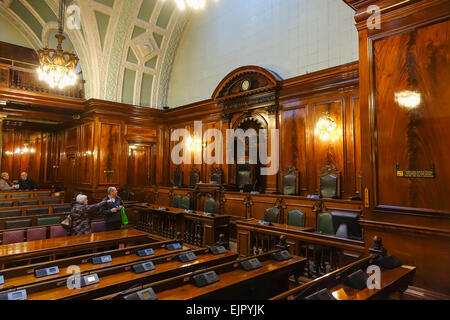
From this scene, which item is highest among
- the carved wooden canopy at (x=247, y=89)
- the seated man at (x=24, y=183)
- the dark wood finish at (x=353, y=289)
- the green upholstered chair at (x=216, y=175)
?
the carved wooden canopy at (x=247, y=89)

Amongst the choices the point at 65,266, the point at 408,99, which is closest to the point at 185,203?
the point at 65,266

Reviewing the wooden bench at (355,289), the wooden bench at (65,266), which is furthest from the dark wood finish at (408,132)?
the wooden bench at (65,266)

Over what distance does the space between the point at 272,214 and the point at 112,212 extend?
114 inches

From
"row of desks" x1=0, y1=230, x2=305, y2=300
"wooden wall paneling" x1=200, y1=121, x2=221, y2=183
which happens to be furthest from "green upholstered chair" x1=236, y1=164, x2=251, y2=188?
"row of desks" x1=0, y1=230, x2=305, y2=300

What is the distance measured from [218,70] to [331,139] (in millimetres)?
4599

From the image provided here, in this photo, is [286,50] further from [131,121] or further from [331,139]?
[131,121]

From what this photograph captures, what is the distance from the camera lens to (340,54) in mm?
6574

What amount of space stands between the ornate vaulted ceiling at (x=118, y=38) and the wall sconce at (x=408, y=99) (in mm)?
8914

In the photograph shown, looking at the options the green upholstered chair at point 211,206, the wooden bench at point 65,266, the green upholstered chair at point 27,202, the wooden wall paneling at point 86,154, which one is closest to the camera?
the wooden bench at point 65,266

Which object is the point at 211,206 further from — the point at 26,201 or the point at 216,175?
the point at 26,201

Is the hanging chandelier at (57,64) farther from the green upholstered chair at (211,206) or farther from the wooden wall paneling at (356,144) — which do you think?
the wooden wall paneling at (356,144)

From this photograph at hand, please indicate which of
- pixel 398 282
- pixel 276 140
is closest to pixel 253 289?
pixel 398 282

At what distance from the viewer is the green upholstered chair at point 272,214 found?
541 cm

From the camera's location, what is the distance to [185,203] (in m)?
7.41
